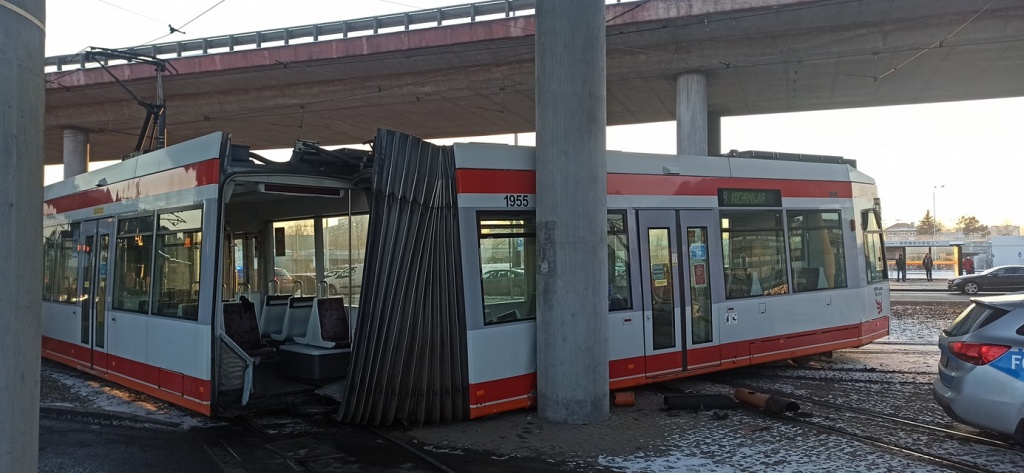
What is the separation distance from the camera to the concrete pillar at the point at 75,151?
102 feet

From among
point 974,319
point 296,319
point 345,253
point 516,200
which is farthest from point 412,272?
point 974,319

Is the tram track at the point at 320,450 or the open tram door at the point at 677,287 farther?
the open tram door at the point at 677,287

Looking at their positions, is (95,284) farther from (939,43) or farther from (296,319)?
(939,43)

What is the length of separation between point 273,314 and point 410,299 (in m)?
4.25

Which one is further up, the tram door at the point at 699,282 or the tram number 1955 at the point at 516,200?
the tram number 1955 at the point at 516,200

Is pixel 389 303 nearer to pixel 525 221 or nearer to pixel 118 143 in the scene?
pixel 525 221

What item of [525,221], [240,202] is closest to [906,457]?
[525,221]

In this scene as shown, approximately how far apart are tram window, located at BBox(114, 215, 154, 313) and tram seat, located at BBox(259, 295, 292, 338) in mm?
1973

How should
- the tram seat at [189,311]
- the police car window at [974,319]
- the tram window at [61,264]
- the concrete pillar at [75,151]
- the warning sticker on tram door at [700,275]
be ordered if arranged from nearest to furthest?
1. the police car window at [974,319]
2. the tram seat at [189,311]
3. the warning sticker on tram door at [700,275]
4. the tram window at [61,264]
5. the concrete pillar at [75,151]

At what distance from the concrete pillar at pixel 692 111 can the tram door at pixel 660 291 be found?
14.8 m

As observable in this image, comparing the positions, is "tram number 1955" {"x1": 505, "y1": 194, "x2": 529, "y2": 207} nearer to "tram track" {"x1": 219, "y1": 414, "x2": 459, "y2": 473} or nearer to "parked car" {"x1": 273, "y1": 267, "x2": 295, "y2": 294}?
"tram track" {"x1": 219, "y1": 414, "x2": 459, "y2": 473}

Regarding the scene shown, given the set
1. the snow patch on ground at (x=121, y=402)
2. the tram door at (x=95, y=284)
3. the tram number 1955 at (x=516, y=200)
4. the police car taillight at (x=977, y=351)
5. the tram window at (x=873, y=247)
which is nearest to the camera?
the police car taillight at (x=977, y=351)

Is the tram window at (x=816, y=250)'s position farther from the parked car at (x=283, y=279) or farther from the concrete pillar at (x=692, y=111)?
the concrete pillar at (x=692, y=111)

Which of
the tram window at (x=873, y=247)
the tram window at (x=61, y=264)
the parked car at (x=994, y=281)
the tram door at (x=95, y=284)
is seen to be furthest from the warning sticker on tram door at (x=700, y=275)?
the parked car at (x=994, y=281)
